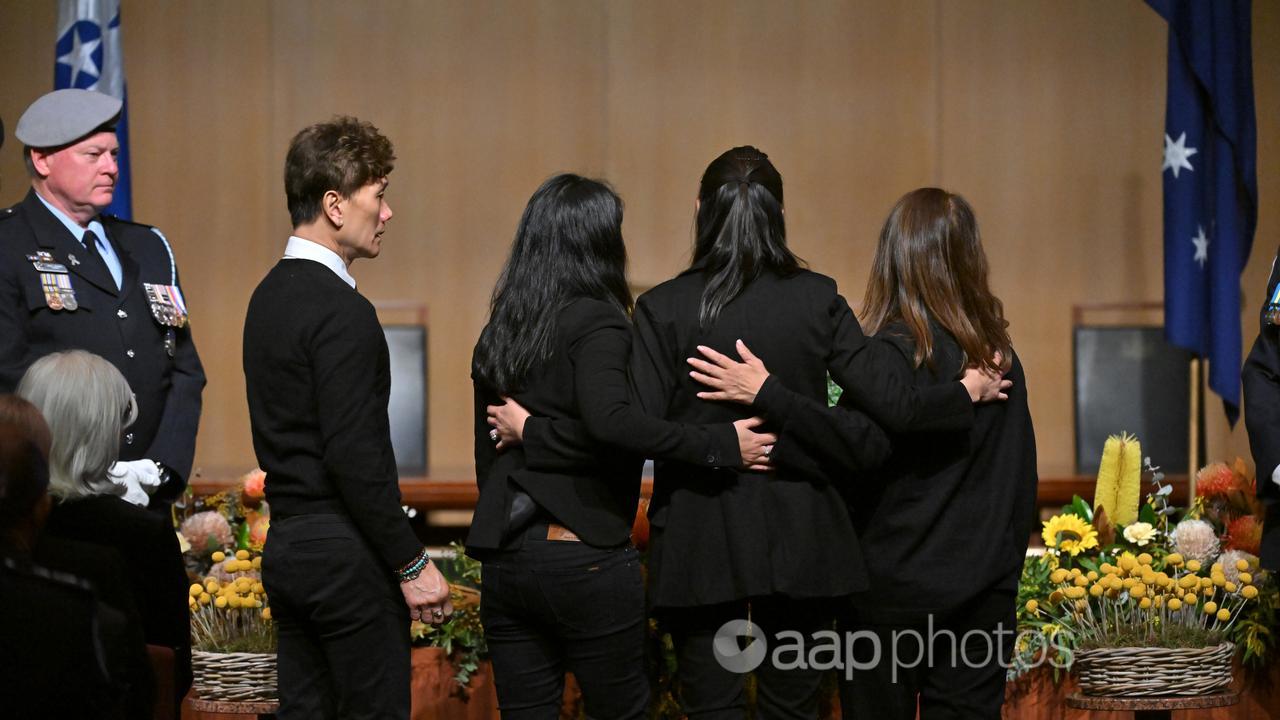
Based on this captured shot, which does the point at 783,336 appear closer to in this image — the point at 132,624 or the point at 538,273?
the point at 538,273

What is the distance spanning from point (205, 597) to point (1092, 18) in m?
5.38

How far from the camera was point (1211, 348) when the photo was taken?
4.44 meters

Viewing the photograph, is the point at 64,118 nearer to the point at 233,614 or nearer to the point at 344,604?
the point at 233,614

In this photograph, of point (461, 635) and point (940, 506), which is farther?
point (461, 635)

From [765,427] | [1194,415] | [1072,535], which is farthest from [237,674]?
[1194,415]

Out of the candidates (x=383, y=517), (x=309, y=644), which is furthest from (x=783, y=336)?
(x=309, y=644)

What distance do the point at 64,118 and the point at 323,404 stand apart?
1150 millimetres

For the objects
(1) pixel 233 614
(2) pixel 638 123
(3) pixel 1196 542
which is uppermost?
(2) pixel 638 123

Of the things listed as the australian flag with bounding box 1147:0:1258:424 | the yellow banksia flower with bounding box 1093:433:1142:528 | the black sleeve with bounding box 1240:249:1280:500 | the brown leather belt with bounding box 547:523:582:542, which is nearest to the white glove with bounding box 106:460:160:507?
the brown leather belt with bounding box 547:523:582:542

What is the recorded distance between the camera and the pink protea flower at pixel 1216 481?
3221mm

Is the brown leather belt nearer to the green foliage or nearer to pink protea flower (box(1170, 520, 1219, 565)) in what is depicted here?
the green foliage

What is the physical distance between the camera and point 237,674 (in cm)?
286

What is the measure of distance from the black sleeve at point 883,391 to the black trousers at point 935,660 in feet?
1.14

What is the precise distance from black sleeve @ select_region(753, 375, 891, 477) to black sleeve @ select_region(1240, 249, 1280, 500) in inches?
36.9
